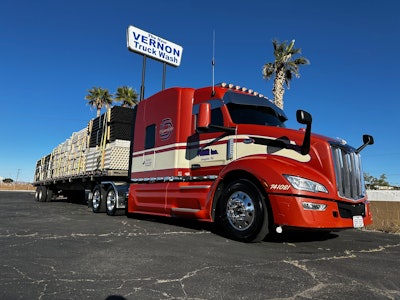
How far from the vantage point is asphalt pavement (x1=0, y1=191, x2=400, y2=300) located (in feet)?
9.77

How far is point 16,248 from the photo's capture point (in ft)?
15.4

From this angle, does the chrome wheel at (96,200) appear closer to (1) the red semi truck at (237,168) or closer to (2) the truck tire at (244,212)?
(1) the red semi truck at (237,168)

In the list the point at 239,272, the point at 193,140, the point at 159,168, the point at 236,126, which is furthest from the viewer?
the point at 159,168

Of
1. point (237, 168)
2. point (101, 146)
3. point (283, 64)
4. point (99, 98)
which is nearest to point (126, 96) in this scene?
point (99, 98)

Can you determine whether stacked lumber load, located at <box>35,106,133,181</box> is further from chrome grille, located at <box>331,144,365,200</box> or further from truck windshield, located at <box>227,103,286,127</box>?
chrome grille, located at <box>331,144,365,200</box>

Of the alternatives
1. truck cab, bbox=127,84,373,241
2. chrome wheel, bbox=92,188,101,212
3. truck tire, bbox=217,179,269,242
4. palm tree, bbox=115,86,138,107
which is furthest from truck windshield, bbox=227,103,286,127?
palm tree, bbox=115,86,138,107

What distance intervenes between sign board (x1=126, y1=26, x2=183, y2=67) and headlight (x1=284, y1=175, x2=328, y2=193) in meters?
13.3

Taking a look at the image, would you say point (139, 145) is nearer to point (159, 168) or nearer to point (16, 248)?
point (159, 168)

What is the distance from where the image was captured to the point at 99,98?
40406 millimetres

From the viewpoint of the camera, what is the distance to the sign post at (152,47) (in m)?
16.3

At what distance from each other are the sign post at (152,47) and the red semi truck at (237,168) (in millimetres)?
7912

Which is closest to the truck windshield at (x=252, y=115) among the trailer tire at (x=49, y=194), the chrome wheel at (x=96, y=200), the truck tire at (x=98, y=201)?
the truck tire at (x=98, y=201)

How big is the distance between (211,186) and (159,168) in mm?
2018

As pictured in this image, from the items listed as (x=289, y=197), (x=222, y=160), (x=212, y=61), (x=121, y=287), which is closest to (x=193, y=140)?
(x=222, y=160)
